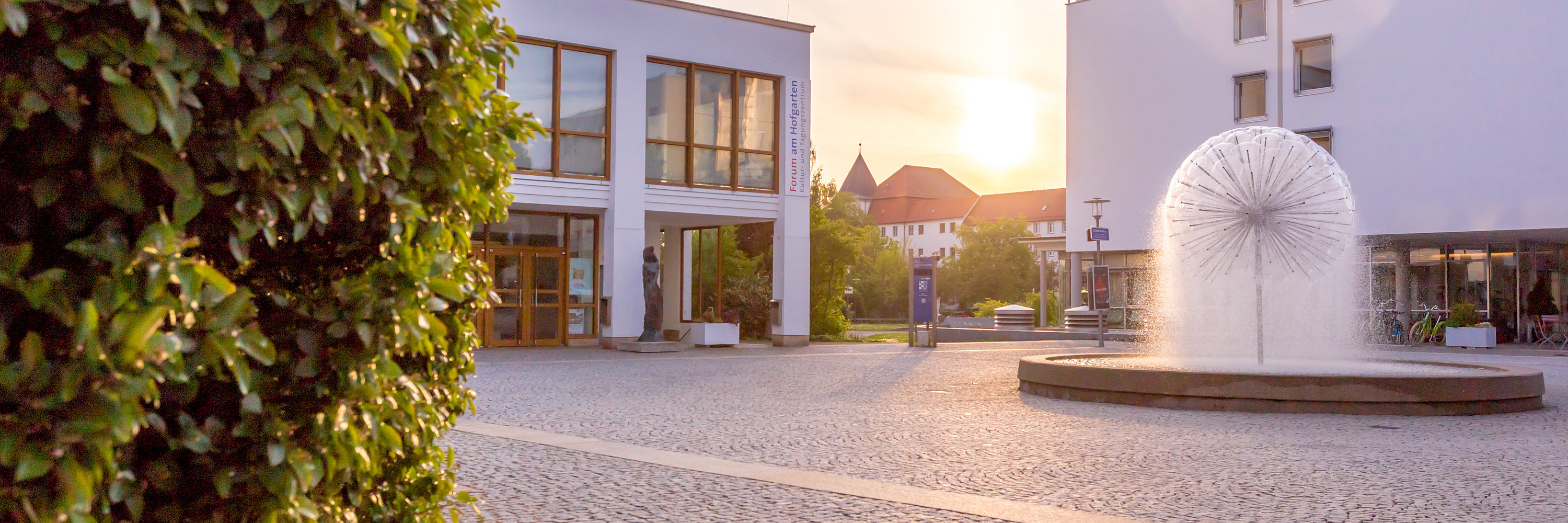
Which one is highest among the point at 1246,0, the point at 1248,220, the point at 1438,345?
the point at 1246,0

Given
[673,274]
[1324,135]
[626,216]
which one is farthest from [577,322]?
[1324,135]

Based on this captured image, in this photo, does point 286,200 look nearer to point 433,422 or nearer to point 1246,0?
point 433,422

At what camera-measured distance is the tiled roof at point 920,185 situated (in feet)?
450

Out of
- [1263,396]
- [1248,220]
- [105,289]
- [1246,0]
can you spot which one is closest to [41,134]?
[105,289]

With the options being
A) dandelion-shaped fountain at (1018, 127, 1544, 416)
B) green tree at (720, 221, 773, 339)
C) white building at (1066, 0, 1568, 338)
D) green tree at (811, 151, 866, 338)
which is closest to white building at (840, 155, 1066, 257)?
white building at (1066, 0, 1568, 338)

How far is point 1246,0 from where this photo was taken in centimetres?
3691

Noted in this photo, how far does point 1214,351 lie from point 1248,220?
271 cm

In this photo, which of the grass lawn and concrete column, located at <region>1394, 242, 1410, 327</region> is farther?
the grass lawn

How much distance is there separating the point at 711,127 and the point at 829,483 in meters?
18.1

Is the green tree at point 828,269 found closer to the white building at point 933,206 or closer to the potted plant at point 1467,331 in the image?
the potted plant at point 1467,331

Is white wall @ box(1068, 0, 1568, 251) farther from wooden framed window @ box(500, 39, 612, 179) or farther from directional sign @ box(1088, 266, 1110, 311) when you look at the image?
wooden framed window @ box(500, 39, 612, 179)

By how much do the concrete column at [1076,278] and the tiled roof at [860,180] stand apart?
96892 millimetres

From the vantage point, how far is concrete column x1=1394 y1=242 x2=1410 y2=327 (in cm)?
3466

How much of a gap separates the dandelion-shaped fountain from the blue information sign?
787cm
